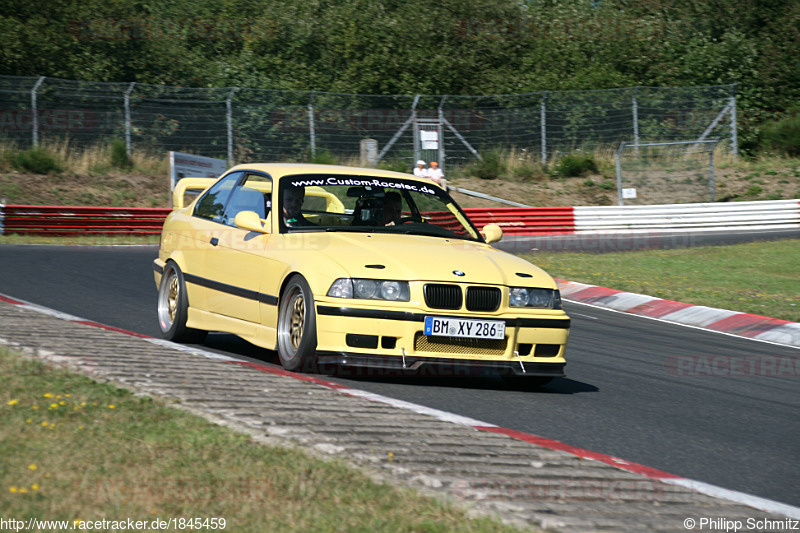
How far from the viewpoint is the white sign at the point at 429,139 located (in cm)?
3155

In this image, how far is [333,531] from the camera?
345cm

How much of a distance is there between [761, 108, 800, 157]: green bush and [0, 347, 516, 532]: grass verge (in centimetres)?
3706

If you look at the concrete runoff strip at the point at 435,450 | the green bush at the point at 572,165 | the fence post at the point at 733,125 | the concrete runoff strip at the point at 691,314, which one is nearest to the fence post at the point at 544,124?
the green bush at the point at 572,165

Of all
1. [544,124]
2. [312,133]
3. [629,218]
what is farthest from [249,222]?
[544,124]

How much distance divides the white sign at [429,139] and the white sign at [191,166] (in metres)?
6.66

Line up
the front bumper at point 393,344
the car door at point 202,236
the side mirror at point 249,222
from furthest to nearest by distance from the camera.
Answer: the car door at point 202,236
the side mirror at point 249,222
the front bumper at point 393,344

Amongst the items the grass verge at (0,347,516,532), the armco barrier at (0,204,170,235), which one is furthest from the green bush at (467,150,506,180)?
the grass verge at (0,347,516,532)

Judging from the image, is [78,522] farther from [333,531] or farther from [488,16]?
[488,16]

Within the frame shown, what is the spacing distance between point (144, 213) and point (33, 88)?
6179 mm

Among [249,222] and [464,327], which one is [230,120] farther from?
[464,327]

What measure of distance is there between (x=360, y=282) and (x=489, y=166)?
27574 mm

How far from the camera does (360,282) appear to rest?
22.3ft

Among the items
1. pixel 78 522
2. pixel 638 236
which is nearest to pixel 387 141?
pixel 638 236

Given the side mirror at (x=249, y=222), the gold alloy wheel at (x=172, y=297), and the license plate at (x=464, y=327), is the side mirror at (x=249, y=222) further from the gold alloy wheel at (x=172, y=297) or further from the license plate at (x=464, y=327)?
the license plate at (x=464, y=327)
